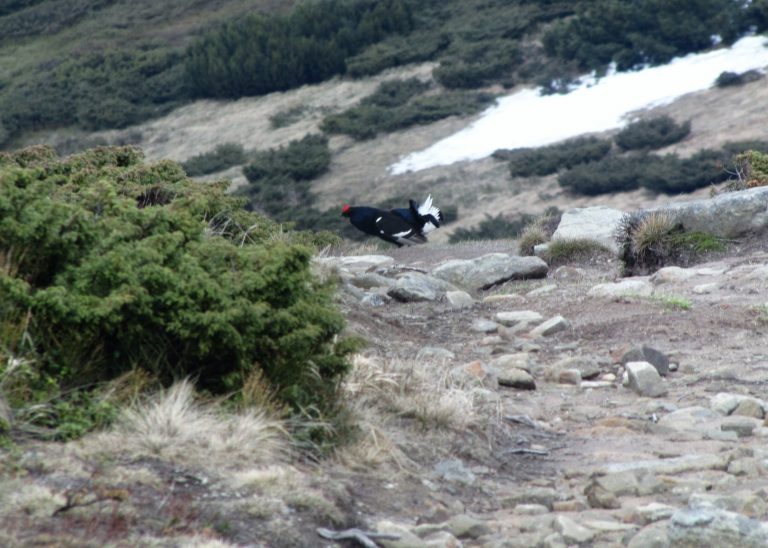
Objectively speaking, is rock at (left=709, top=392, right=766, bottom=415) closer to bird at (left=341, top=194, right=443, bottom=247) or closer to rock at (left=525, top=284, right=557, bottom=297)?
rock at (left=525, top=284, right=557, bottom=297)

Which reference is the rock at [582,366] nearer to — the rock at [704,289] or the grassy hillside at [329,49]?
the rock at [704,289]

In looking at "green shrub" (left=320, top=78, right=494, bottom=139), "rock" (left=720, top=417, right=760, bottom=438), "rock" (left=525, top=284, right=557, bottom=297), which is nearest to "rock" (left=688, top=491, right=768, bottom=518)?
"rock" (left=720, top=417, right=760, bottom=438)

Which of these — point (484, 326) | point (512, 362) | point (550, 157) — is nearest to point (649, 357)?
point (512, 362)

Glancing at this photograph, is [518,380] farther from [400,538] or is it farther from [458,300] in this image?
[458,300]

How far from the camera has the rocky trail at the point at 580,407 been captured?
462 centimetres

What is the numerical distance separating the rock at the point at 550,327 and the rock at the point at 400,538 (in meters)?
4.87

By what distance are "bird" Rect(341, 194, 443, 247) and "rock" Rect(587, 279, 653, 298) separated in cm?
501

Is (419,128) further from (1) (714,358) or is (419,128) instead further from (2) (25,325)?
(2) (25,325)

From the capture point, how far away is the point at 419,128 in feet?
137

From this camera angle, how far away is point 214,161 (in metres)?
41.4

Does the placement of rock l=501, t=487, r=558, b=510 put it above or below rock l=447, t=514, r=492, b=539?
below

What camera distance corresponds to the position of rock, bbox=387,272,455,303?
10.8 metres

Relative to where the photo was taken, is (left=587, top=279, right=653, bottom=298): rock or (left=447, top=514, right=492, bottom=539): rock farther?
Answer: (left=587, top=279, right=653, bottom=298): rock

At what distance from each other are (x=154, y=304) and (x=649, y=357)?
146 inches
